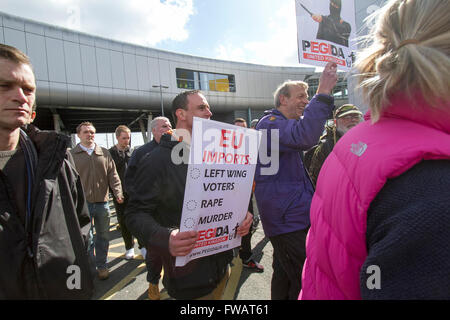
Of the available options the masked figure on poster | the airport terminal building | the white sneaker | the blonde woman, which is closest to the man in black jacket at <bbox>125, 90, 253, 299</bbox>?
the blonde woman

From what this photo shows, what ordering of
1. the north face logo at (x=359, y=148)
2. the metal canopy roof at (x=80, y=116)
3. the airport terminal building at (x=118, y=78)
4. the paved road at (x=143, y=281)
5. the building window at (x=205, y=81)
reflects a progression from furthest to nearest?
the building window at (x=205, y=81) < the metal canopy roof at (x=80, y=116) < the airport terminal building at (x=118, y=78) < the paved road at (x=143, y=281) < the north face logo at (x=359, y=148)

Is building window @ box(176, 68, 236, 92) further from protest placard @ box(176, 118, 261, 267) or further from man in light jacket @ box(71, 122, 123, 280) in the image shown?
protest placard @ box(176, 118, 261, 267)

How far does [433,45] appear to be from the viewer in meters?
0.57

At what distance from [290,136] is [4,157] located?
1758mm

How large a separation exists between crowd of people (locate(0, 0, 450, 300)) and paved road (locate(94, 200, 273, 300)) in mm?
659

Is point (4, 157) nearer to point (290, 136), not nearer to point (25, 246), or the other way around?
point (25, 246)

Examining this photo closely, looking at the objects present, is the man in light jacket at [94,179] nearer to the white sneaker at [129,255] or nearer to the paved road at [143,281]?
the paved road at [143,281]

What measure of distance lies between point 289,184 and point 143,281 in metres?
2.58

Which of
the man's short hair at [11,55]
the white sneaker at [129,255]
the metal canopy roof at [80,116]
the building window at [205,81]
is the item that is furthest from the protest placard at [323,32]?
the building window at [205,81]

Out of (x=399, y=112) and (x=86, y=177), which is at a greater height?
(x=399, y=112)

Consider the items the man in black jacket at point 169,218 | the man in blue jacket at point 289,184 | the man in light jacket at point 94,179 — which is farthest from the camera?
the man in light jacket at point 94,179

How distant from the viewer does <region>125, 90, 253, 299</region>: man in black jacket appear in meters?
1.46

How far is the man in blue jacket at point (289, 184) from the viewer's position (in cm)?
179
